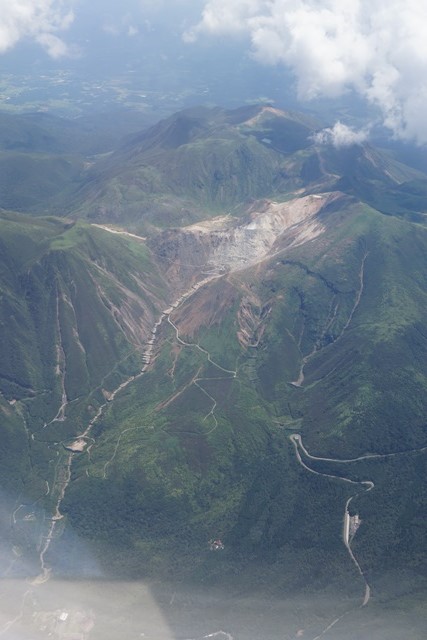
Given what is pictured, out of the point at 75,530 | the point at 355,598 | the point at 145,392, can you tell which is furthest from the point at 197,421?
the point at 355,598

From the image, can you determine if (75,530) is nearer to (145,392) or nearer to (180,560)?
(180,560)

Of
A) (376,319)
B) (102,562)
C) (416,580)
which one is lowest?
(102,562)

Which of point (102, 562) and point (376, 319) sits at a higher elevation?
point (376, 319)

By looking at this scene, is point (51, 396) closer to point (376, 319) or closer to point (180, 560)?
point (180, 560)

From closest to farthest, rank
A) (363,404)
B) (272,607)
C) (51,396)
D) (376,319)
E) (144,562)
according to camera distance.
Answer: (272,607) → (144,562) → (363,404) → (51,396) → (376,319)

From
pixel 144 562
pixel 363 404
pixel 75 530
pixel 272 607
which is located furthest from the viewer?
pixel 363 404

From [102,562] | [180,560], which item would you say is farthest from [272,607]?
[102,562]

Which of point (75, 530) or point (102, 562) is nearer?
point (102, 562)
